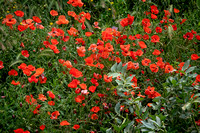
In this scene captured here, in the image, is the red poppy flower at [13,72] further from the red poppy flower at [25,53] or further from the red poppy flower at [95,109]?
the red poppy flower at [95,109]

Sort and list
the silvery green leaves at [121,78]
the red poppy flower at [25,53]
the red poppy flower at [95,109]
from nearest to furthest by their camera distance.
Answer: the silvery green leaves at [121,78]
the red poppy flower at [95,109]
the red poppy flower at [25,53]

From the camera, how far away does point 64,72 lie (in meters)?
2.57

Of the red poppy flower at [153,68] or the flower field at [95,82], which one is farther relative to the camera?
the red poppy flower at [153,68]

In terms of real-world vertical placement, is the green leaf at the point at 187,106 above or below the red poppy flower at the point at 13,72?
above

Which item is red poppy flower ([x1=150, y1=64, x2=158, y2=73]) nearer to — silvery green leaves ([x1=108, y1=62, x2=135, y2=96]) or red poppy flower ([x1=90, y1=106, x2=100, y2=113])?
silvery green leaves ([x1=108, y1=62, x2=135, y2=96])

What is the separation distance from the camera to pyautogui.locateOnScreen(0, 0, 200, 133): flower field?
203 cm

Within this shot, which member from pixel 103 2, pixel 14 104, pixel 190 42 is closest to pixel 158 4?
pixel 103 2

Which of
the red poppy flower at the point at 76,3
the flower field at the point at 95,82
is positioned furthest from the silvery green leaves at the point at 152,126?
the red poppy flower at the point at 76,3

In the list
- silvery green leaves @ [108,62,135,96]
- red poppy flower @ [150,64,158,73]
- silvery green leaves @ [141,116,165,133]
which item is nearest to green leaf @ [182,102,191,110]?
silvery green leaves @ [141,116,165,133]

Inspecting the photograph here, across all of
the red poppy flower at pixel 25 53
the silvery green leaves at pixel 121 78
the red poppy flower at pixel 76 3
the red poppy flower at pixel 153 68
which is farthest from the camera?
the red poppy flower at pixel 76 3

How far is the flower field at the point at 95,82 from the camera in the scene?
6.66ft

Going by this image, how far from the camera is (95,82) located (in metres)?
2.35

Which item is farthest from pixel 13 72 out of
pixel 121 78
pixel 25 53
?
pixel 121 78

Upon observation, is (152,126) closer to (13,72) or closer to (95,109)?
(95,109)
